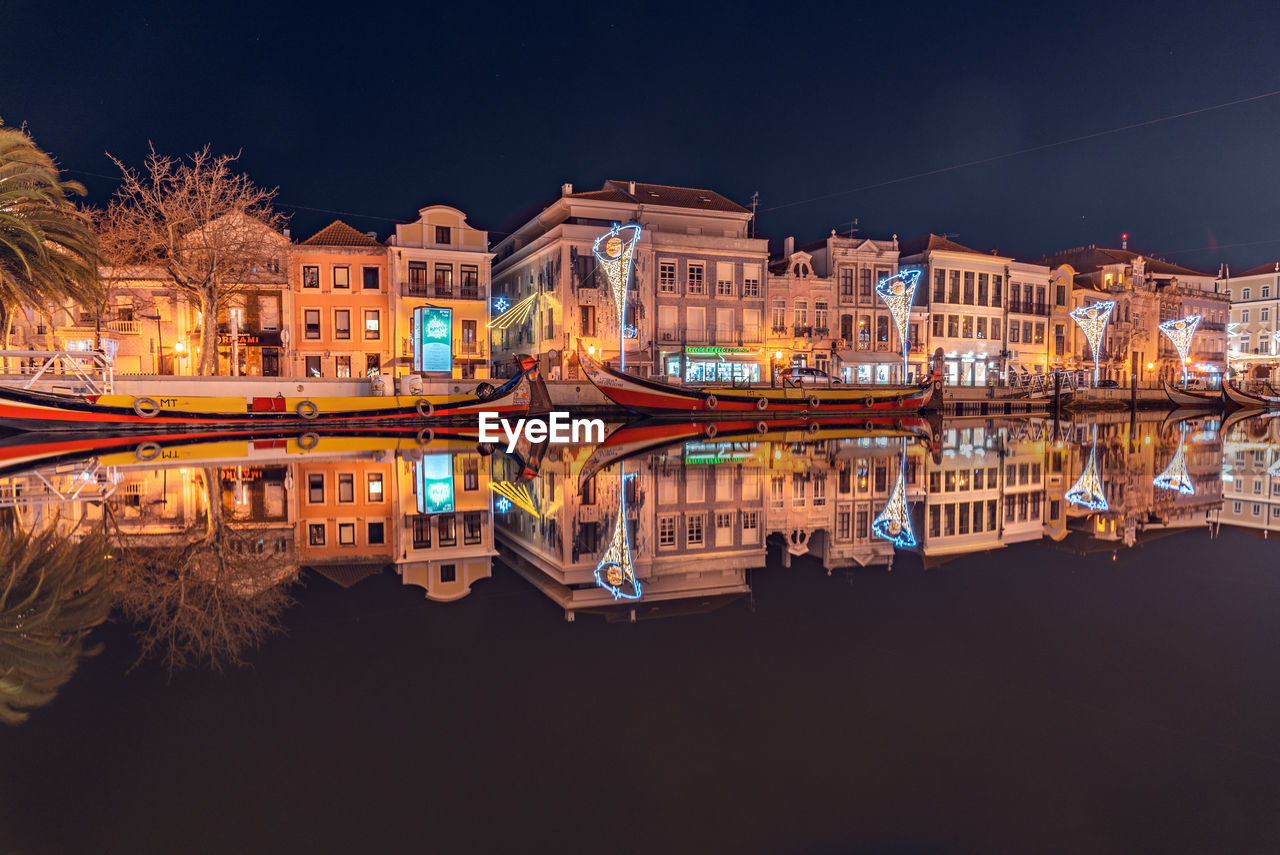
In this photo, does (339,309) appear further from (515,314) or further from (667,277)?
(667,277)

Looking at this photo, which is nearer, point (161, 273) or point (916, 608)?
point (916, 608)

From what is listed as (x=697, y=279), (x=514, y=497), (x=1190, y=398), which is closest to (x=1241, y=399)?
(x=1190, y=398)

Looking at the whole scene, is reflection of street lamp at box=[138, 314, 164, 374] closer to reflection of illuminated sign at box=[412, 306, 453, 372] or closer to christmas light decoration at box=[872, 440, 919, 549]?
reflection of illuminated sign at box=[412, 306, 453, 372]

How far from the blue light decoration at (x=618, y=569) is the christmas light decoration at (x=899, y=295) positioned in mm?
36590

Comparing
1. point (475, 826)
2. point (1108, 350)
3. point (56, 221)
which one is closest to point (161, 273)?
point (56, 221)

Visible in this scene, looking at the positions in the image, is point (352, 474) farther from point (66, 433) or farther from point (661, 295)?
point (661, 295)

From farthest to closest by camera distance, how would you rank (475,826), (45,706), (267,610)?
1. (267,610)
2. (45,706)
3. (475,826)

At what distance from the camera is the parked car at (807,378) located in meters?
33.5

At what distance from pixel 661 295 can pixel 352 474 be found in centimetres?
2789

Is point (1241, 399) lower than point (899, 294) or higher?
lower

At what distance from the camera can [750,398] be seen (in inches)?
1148

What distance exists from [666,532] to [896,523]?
202 centimetres

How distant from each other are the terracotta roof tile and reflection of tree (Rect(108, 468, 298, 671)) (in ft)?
106

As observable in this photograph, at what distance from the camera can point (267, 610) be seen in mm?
3715
